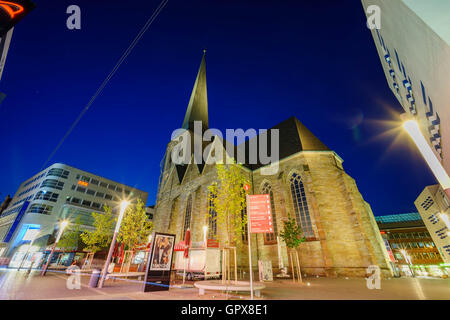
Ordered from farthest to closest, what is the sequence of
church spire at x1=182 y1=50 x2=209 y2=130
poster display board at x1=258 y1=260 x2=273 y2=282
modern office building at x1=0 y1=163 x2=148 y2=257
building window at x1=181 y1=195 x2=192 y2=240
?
church spire at x1=182 y1=50 x2=209 y2=130 → modern office building at x1=0 y1=163 x2=148 y2=257 → building window at x1=181 y1=195 x2=192 y2=240 → poster display board at x1=258 y1=260 x2=273 y2=282

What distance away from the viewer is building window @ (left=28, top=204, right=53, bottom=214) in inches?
1569

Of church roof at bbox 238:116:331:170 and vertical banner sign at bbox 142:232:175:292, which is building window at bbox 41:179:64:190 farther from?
vertical banner sign at bbox 142:232:175:292

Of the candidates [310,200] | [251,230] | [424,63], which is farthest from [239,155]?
[424,63]

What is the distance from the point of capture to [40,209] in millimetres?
40125

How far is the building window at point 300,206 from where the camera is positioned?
18.4m

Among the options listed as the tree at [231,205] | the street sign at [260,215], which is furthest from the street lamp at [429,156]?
the tree at [231,205]

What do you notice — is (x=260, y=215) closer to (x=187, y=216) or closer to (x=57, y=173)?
(x=187, y=216)

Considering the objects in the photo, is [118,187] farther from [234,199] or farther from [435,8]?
[435,8]

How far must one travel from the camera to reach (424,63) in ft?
15.2

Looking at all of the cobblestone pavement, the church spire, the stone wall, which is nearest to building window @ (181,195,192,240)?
the stone wall

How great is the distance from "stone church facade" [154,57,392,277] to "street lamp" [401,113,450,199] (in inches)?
373

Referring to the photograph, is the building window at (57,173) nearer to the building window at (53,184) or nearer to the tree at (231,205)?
the building window at (53,184)
